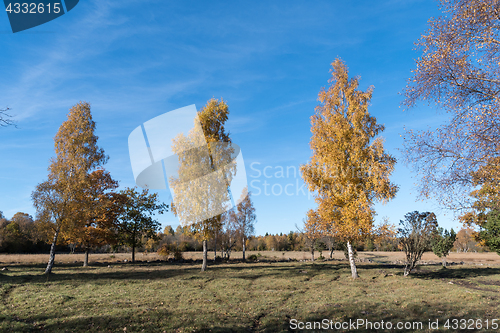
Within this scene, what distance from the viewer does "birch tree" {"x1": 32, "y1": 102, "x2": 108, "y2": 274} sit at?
75.3 ft

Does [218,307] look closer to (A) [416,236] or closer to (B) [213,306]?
(B) [213,306]

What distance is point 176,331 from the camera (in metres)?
8.22

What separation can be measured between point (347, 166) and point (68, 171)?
78.6ft

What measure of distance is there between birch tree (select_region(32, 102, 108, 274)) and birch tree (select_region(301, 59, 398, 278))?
773 inches

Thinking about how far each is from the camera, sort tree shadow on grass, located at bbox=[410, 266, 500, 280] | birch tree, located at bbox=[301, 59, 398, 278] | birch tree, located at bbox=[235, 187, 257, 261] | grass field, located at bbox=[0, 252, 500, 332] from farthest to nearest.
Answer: birch tree, located at bbox=[235, 187, 257, 261]
tree shadow on grass, located at bbox=[410, 266, 500, 280]
birch tree, located at bbox=[301, 59, 398, 278]
grass field, located at bbox=[0, 252, 500, 332]

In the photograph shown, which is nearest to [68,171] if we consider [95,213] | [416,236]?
[95,213]

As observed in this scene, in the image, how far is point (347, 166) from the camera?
20734 mm

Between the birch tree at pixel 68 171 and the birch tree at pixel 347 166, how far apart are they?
19.6 m

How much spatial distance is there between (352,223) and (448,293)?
6.36 meters

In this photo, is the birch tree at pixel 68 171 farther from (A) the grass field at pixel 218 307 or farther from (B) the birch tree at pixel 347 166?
(B) the birch tree at pixel 347 166

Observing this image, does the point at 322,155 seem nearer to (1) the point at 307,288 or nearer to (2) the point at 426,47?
(1) the point at 307,288

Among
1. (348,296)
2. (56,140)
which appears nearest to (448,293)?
→ (348,296)

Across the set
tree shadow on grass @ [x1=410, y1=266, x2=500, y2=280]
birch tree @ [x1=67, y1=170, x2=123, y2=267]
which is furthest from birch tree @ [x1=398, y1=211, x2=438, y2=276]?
birch tree @ [x1=67, y1=170, x2=123, y2=267]

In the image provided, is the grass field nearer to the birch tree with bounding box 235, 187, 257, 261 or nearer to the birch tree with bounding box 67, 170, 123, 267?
the birch tree with bounding box 67, 170, 123, 267
